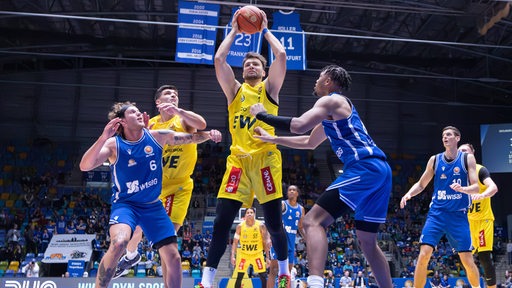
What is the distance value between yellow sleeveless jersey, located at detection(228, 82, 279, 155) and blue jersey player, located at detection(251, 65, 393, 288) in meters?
0.96

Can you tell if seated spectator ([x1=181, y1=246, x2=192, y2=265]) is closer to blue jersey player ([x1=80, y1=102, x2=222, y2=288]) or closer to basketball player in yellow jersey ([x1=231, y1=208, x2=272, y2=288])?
basketball player in yellow jersey ([x1=231, y1=208, x2=272, y2=288])

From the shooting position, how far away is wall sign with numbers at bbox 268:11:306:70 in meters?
15.5

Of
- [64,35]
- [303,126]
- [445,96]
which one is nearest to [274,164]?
[303,126]

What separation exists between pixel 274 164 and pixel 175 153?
55.1 inches

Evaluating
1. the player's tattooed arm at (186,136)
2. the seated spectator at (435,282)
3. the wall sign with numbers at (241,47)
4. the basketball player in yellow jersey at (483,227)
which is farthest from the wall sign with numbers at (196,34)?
the seated spectator at (435,282)

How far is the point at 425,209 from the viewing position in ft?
98.4

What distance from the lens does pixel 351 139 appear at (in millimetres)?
5348

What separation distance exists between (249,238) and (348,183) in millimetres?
7864

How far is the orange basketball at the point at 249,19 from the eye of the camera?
6.50 metres

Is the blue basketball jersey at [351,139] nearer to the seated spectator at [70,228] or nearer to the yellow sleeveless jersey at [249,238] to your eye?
the yellow sleeveless jersey at [249,238]

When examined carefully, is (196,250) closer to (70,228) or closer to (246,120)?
(70,228)

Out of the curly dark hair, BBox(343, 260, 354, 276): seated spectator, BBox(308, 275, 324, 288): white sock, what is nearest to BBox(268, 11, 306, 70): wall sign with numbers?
BBox(343, 260, 354, 276): seated spectator

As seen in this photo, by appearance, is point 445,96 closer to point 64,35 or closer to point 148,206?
point 64,35

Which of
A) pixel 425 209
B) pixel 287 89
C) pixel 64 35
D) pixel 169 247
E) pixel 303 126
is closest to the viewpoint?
pixel 303 126
